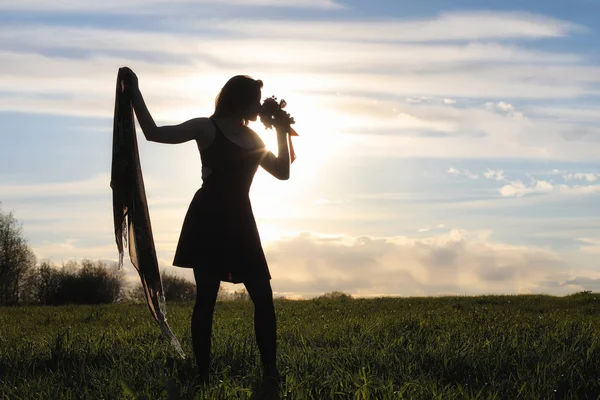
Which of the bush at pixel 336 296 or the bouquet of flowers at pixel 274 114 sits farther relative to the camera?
the bush at pixel 336 296

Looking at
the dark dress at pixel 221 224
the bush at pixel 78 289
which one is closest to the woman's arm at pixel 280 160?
the dark dress at pixel 221 224

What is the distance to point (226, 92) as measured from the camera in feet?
19.4

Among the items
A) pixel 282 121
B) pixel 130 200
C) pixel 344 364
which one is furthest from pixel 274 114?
pixel 344 364

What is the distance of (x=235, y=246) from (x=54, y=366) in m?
3.19

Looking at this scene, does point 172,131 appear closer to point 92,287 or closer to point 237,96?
point 237,96

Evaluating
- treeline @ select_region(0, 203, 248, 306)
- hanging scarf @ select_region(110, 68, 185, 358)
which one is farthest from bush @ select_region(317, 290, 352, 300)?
hanging scarf @ select_region(110, 68, 185, 358)

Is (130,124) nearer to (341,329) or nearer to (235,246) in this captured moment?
(235,246)

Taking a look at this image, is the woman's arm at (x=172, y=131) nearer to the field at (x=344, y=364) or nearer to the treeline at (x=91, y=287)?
the field at (x=344, y=364)

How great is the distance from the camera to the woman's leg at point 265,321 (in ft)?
19.3

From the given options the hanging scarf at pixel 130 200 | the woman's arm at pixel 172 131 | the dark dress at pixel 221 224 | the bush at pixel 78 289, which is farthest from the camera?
the bush at pixel 78 289

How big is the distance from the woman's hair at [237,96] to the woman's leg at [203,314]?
4.57 feet

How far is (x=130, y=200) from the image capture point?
6613 mm

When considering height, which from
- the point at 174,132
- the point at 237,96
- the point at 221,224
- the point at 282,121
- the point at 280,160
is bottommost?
the point at 221,224

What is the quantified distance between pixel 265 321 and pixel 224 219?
0.95 metres
